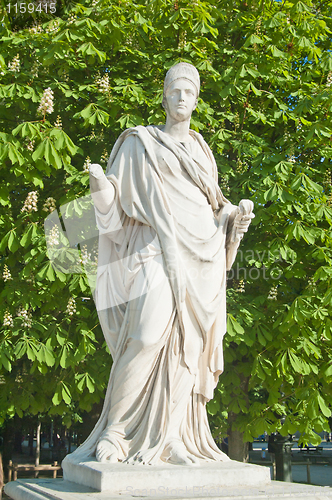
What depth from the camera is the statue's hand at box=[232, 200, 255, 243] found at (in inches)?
171

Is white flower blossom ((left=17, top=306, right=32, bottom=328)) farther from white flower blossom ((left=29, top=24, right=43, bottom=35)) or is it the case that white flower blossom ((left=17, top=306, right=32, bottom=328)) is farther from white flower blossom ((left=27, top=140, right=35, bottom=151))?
white flower blossom ((left=29, top=24, right=43, bottom=35))

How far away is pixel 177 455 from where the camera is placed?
3623 mm

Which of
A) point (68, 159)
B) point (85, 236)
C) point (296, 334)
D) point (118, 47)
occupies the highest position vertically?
point (118, 47)

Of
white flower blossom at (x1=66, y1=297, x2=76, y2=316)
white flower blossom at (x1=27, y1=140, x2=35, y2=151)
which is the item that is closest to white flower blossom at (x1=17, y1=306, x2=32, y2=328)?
white flower blossom at (x1=66, y1=297, x2=76, y2=316)

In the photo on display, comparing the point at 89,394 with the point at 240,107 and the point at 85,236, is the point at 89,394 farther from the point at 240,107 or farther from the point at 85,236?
the point at 240,107

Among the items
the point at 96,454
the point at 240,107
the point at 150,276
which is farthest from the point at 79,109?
the point at 96,454

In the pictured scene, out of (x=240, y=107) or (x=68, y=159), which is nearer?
(x=68, y=159)

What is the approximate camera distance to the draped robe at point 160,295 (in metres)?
3.87

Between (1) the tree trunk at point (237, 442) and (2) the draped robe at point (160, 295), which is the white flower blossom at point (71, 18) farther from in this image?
(1) the tree trunk at point (237, 442)

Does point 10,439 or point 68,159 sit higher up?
point 68,159

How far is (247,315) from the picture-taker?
8.03 m

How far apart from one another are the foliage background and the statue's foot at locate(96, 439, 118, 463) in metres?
3.84

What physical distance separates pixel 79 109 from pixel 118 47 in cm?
110

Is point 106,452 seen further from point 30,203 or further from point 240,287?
point 240,287
